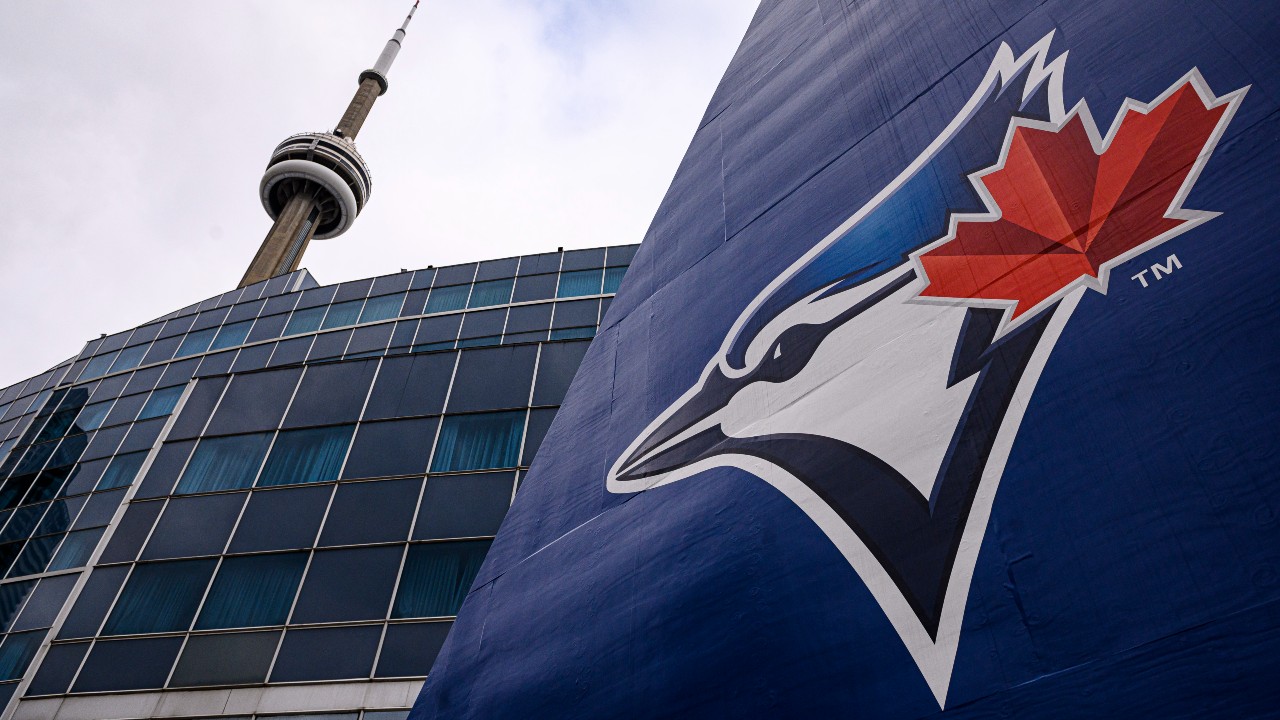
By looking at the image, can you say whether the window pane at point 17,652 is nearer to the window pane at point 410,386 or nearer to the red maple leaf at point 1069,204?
the window pane at point 410,386

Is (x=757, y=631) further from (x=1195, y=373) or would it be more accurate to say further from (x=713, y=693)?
(x=1195, y=373)

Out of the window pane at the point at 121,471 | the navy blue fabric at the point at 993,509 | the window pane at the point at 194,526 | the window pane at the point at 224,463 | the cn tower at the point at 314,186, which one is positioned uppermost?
the cn tower at the point at 314,186

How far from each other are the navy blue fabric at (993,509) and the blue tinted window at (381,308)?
25398 millimetres

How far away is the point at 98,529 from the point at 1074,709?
980 inches

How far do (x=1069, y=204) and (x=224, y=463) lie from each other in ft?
68.3

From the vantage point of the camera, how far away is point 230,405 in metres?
22.1

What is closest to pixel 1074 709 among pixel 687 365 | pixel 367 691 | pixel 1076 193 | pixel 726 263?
pixel 1076 193

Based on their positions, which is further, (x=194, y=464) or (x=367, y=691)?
(x=194, y=464)

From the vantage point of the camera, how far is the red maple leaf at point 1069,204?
15.5 feet

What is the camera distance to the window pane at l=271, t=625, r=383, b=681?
51.9 ft

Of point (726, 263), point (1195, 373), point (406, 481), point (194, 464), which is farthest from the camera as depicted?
point (194, 464)

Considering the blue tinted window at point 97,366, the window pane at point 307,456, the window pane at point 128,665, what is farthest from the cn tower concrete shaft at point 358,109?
the window pane at point 128,665

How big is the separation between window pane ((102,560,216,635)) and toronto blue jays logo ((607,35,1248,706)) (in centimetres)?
1487

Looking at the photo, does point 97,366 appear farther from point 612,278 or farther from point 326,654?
point 326,654
